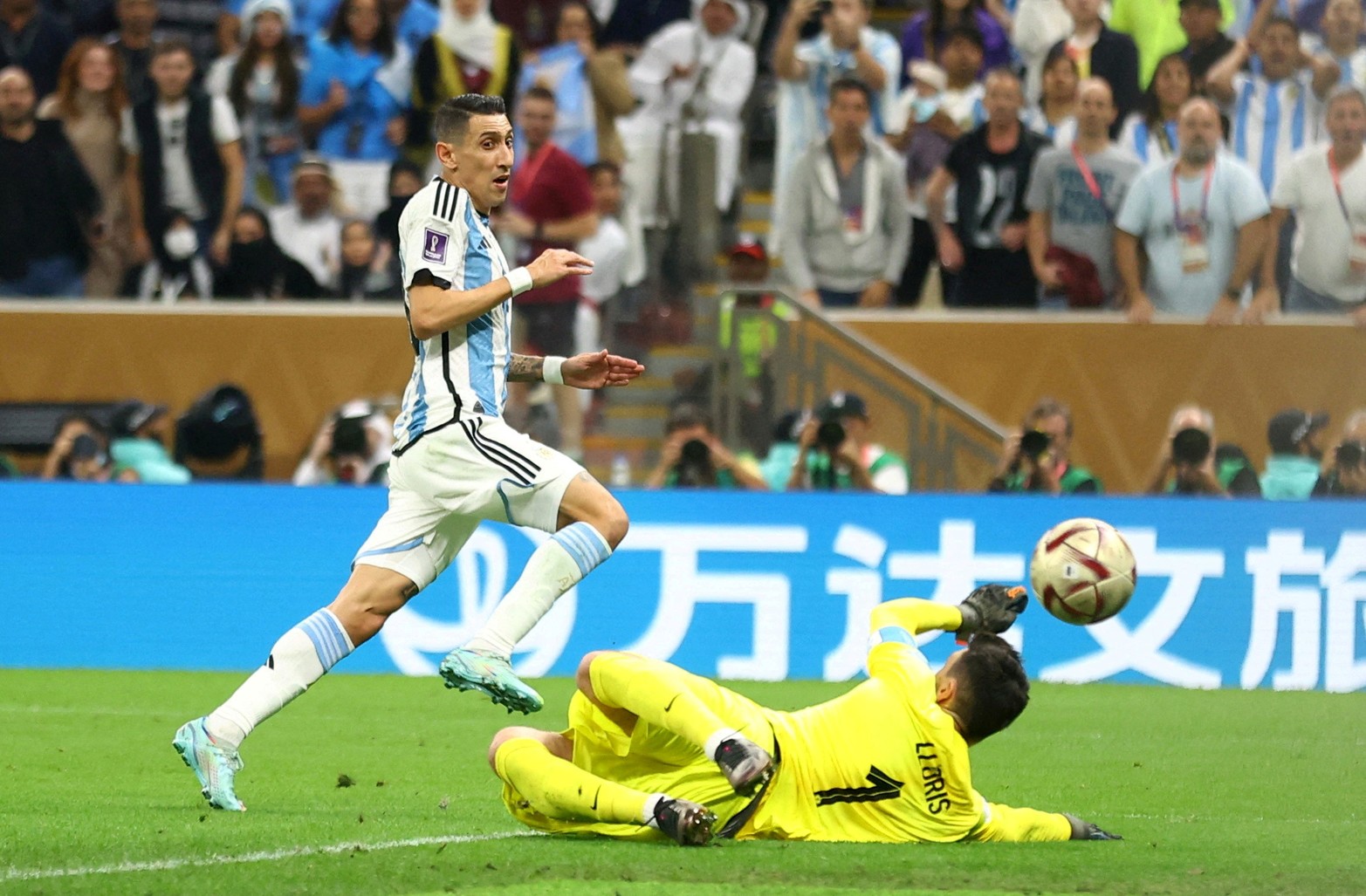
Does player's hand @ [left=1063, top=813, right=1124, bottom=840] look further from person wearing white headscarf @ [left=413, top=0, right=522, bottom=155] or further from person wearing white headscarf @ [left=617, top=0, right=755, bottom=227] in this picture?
person wearing white headscarf @ [left=413, top=0, right=522, bottom=155]

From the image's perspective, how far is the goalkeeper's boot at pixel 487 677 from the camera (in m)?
5.89

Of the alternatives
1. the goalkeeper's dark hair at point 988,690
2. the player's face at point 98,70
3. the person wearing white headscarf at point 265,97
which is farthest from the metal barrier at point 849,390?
the goalkeeper's dark hair at point 988,690

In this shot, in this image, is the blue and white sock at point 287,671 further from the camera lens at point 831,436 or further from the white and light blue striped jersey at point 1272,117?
the white and light blue striped jersey at point 1272,117

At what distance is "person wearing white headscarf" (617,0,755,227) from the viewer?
14102 millimetres

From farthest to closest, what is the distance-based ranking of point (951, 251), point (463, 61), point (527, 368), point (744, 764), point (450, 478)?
point (463, 61), point (951, 251), point (527, 368), point (450, 478), point (744, 764)

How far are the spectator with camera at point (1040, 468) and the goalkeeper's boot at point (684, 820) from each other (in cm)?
670

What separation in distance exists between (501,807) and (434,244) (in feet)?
6.27

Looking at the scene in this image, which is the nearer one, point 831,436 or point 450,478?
point 450,478

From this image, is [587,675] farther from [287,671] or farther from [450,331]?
[450,331]

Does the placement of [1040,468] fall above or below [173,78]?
below

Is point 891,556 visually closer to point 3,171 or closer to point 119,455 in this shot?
point 119,455

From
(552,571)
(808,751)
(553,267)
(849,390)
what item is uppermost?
(553,267)

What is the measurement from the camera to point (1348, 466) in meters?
11.9

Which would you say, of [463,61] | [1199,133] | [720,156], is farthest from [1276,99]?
[463,61]
